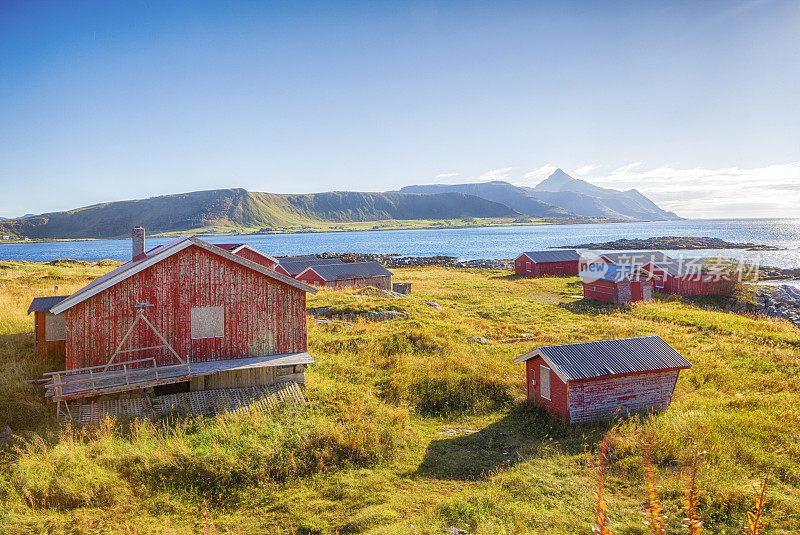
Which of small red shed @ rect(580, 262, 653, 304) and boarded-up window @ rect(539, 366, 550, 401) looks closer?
boarded-up window @ rect(539, 366, 550, 401)

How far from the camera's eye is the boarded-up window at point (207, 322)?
17719 mm

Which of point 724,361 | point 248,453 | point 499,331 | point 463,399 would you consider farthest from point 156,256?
point 724,361

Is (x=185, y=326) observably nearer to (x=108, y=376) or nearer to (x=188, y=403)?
(x=188, y=403)

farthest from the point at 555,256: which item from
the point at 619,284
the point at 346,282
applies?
the point at 346,282

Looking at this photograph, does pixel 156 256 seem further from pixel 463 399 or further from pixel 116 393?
pixel 463 399

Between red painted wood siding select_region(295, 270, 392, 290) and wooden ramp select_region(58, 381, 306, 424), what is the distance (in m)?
32.1

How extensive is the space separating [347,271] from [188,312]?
33.9 m

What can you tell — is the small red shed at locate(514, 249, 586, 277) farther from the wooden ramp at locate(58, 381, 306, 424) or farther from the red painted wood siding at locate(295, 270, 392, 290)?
the wooden ramp at locate(58, 381, 306, 424)

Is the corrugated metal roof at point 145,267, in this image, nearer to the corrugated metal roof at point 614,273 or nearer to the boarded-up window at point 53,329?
the boarded-up window at point 53,329

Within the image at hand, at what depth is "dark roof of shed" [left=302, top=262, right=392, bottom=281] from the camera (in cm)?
5025

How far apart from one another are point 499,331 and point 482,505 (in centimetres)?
2019

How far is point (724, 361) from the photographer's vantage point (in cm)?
2412

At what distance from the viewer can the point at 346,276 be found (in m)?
50.6

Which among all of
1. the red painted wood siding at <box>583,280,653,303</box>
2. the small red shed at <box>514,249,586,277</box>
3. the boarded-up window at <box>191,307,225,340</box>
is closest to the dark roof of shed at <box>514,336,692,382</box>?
the boarded-up window at <box>191,307,225,340</box>
